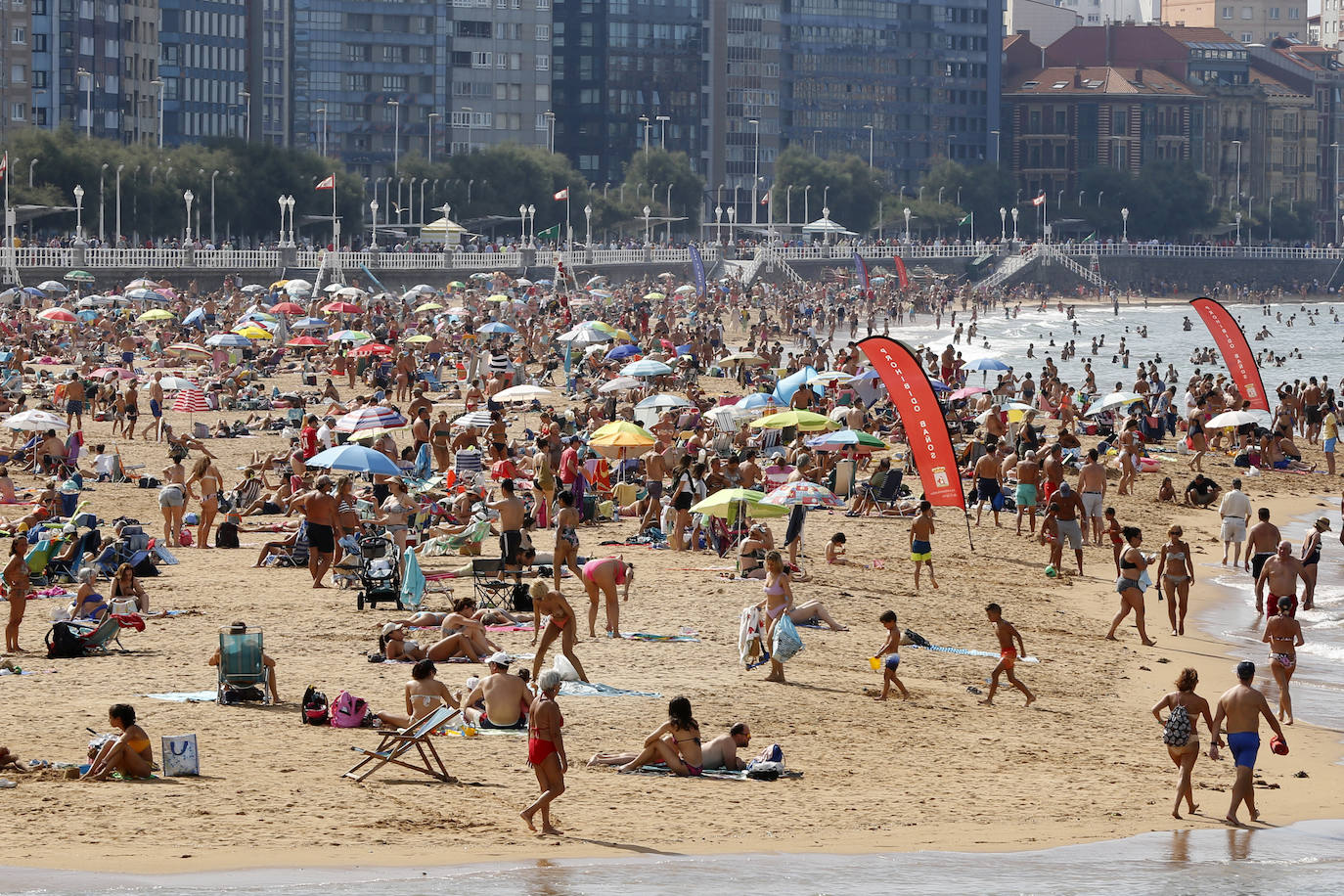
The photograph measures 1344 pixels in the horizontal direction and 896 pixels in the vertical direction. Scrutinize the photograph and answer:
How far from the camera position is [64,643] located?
15.1 metres

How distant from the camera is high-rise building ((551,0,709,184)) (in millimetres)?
124688

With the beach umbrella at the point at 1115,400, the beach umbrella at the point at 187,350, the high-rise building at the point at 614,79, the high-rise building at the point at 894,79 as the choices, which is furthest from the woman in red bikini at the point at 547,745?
the high-rise building at the point at 894,79

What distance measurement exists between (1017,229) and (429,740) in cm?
11880

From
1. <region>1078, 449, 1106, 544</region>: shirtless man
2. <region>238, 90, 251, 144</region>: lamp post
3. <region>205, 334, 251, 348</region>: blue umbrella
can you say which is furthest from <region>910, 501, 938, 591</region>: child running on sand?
<region>238, 90, 251, 144</region>: lamp post

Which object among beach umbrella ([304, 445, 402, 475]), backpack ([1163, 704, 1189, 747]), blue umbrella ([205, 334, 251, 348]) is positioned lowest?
backpack ([1163, 704, 1189, 747])

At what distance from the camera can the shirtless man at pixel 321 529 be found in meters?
18.3

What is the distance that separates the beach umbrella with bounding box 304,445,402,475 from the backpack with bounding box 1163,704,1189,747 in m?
10.3

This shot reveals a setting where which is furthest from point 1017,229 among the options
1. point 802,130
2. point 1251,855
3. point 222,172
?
point 1251,855

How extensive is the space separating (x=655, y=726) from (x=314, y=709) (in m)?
2.20

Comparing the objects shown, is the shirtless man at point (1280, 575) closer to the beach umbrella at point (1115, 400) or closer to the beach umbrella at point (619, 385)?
the beach umbrella at point (1115, 400)

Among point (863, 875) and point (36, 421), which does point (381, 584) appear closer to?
point (863, 875)

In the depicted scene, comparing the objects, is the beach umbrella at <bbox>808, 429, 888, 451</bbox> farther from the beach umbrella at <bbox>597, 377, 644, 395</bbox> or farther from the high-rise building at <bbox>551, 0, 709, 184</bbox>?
the high-rise building at <bbox>551, 0, 709, 184</bbox>

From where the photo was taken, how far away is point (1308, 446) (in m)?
36.1

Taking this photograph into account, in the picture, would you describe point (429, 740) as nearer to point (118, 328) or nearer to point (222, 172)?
point (118, 328)
